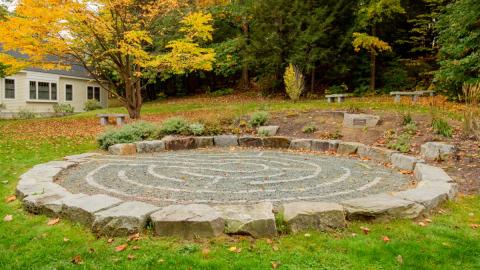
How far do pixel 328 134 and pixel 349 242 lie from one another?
566cm

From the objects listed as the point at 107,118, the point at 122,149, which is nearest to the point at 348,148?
the point at 122,149

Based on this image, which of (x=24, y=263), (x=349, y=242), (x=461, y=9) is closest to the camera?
(x=24, y=263)

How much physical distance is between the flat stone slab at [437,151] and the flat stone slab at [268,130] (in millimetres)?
3658

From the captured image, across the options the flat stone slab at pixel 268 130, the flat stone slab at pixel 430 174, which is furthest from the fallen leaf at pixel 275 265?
the flat stone slab at pixel 268 130

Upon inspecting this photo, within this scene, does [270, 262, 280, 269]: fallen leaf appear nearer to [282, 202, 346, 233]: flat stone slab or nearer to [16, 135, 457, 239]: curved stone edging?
[16, 135, 457, 239]: curved stone edging

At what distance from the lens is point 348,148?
24.9 ft

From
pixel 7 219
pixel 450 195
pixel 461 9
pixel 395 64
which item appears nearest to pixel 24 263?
pixel 7 219

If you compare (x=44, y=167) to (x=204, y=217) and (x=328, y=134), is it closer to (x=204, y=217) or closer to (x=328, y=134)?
(x=204, y=217)

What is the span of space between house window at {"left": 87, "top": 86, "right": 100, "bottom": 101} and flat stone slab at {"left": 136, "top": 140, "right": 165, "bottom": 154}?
19.4m

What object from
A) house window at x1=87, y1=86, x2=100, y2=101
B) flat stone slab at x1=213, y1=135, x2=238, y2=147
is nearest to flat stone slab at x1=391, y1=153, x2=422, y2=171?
flat stone slab at x1=213, y1=135, x2=238, y2=147

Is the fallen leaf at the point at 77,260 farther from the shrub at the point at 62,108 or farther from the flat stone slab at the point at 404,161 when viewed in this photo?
the shrub at the point at 62,108

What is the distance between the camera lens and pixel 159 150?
27.1ft

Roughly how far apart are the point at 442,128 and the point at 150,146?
6.13m

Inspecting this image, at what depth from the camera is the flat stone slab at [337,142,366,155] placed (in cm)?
749
